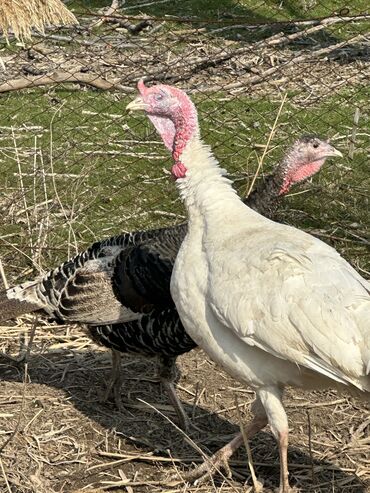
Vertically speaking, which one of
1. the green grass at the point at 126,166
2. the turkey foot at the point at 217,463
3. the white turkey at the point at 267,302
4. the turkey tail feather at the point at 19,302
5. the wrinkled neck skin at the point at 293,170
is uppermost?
the white turkey at the point at 267,302

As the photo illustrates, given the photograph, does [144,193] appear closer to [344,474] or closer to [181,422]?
[181,422]

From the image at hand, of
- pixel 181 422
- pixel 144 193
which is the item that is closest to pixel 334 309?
pixel 181 422

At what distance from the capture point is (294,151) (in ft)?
18.7

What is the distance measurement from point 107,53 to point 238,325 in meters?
6.97

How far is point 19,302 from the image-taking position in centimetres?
559

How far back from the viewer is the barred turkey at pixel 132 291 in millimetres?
5195

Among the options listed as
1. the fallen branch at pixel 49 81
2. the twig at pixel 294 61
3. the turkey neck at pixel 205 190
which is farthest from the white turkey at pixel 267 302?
the twig at pixel 294 61

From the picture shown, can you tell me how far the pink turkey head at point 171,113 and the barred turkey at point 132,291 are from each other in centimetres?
65

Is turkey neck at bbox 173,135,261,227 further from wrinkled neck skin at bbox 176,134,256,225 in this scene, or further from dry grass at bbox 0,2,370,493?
dry grass at bbox 0,2,370,493

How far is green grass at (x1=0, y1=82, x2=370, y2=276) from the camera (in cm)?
759

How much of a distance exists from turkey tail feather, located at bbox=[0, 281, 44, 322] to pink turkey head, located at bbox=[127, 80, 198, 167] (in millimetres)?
1247

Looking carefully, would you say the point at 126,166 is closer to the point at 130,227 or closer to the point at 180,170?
the point at 130,227

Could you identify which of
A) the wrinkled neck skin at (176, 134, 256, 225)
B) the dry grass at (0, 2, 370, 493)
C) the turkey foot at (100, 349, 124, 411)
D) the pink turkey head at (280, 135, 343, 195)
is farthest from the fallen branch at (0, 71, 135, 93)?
the wrinkled neck skin at (176, 134, 256, 225)

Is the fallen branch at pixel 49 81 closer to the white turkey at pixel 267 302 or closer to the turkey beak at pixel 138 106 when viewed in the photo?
the turkey beak at pixel 138 106
